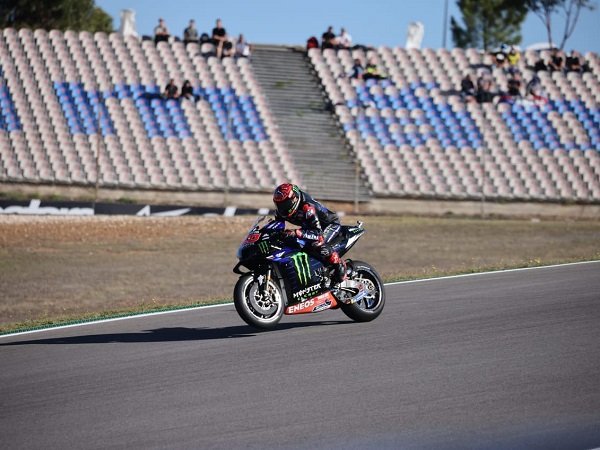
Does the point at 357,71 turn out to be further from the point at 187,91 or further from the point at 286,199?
the point at 286,199

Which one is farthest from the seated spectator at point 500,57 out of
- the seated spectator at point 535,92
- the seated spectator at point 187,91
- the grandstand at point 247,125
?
the seated spectator at point 187,91

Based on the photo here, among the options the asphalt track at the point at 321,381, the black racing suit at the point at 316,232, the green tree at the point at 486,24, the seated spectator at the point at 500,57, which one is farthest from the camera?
the green tree at the point at 486,24

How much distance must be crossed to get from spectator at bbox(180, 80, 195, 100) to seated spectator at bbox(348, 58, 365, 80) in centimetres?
572

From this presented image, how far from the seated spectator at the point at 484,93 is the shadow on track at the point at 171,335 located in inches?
847

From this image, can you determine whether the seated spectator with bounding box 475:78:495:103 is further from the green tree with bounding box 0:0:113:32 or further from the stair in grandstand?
Result: the green tree with bounding box 0:0:113:32

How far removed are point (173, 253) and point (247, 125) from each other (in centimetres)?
958

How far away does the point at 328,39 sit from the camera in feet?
110

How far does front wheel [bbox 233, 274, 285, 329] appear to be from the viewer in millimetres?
9269

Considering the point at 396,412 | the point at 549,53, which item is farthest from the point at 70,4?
the point at 396,412

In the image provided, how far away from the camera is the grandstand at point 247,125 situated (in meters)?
27.5

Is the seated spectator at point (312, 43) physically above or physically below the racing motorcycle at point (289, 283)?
above

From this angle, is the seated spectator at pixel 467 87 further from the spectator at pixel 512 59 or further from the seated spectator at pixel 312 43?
the seated spectator at pixel 312 43

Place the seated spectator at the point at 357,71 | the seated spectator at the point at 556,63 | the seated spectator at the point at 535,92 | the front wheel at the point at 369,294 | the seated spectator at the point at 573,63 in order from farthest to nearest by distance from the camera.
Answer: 1. the seated spectator at the point at 573,63
2. the seated spectator at the point at 556,63
3. the seated spectator at the point at 357,71
4. the seated spectator at the point at 535,92
5. the front wheel at the point at 369,294

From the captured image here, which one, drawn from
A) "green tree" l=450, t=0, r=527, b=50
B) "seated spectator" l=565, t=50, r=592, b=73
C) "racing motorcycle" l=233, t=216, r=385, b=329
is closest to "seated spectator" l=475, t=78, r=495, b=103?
"seated spectator" l=565, t=50, r=592, b=73
